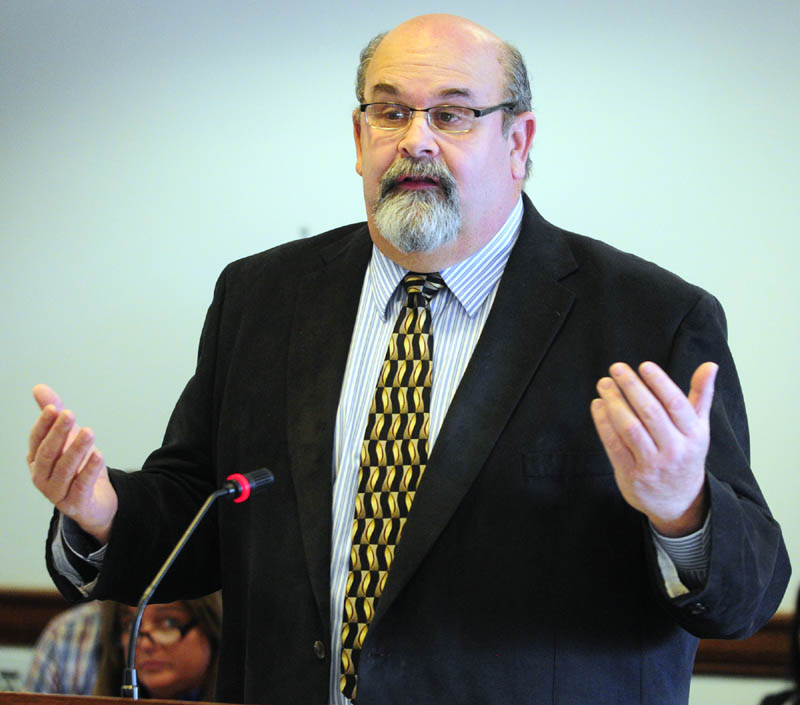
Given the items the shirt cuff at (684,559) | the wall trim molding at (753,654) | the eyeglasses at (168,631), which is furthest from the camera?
the wall trim molding at (753,654)

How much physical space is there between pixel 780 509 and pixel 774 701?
1.31m

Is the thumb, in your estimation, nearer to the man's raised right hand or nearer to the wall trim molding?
the man's raised right hand

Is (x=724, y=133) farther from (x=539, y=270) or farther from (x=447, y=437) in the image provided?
(x=447, y=437)

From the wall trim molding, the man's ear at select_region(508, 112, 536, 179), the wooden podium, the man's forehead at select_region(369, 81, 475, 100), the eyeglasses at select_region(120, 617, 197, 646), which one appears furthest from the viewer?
the wall trim molding

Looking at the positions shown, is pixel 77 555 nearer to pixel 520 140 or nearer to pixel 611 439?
pixel 611 439

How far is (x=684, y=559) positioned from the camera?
1485 millimetres

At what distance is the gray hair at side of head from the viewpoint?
6.23ft

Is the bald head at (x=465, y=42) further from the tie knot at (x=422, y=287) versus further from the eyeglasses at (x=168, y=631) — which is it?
the eyeglasses at (x=168, y=631)

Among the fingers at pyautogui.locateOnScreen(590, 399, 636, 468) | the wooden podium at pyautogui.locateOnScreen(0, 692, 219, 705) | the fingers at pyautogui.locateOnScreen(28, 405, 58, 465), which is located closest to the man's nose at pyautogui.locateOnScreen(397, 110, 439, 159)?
the fingers at pyautogui.locateOnScreen(590, 399, 636, 468)

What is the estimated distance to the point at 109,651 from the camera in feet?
8.93

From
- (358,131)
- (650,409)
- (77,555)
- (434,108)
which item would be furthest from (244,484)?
(358,131)

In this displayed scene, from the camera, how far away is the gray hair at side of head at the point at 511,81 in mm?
1899

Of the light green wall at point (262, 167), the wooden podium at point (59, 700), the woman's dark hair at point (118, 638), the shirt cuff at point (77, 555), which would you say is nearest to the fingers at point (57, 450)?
the shirt cuff at point (77, 555)

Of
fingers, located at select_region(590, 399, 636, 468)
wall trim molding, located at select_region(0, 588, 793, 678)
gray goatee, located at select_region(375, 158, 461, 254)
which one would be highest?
gray goatee, located at select_region(375, 158, 461, 254)
